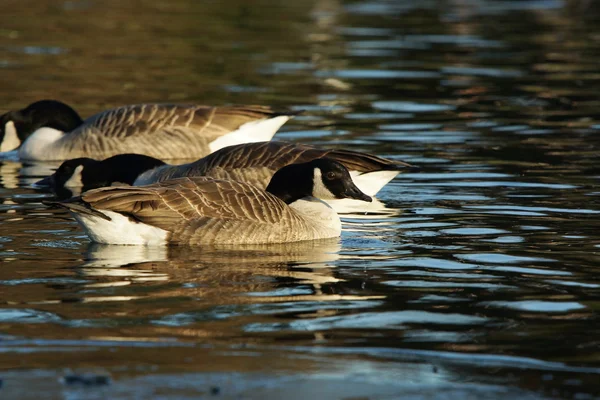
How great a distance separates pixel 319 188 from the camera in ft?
36.7

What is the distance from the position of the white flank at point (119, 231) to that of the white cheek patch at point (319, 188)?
167cm

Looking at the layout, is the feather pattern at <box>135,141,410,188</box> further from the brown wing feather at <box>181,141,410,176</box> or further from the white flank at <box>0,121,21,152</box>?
the white flank at <box>0,121,21,152</box>

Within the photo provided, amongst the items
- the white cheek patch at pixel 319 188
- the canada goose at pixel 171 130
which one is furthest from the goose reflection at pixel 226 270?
the canada goose at pixel 171 130

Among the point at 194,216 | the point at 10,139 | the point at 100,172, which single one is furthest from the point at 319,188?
the point at 10,139

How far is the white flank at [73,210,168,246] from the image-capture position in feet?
33.0

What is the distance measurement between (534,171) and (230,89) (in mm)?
9371

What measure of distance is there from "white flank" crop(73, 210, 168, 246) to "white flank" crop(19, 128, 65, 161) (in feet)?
24.8

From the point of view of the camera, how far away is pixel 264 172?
13023 mm

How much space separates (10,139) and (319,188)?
8323mm

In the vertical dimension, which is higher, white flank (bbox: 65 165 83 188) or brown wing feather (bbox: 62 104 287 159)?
brown wing feather (bbox: 62 104 287 159)

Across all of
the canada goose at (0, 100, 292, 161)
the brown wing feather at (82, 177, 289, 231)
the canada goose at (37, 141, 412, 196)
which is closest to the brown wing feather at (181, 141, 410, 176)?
the canada goose at (37, 141, 412, 196)

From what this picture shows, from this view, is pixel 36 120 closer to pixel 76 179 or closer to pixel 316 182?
pixel 76 179

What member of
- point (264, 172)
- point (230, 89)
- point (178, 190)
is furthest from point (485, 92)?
point (178, 190)

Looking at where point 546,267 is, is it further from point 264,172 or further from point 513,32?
point 513,32
